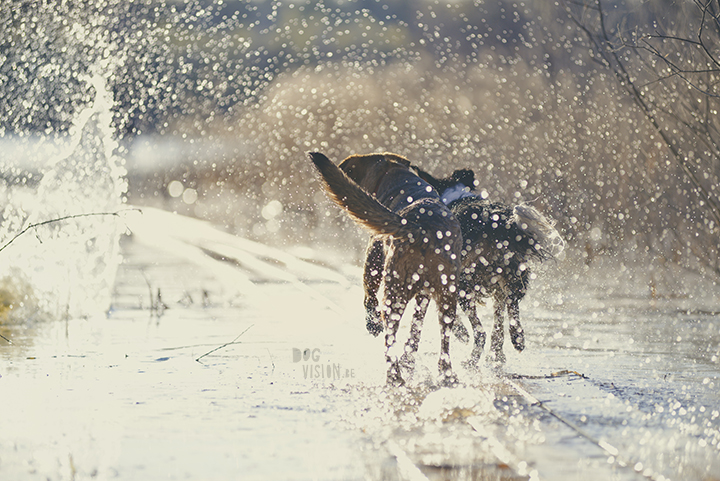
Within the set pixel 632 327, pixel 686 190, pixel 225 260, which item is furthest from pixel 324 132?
pixel 632 327

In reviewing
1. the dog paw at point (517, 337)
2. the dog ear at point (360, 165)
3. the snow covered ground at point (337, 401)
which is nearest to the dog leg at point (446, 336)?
the snow covered ground at point (337, 401)

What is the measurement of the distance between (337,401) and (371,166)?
2.45 meters

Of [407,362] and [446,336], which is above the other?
[446,336]

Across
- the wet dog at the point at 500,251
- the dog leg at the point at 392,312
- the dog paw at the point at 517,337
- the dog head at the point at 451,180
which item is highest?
the dog head at the point at 451,180

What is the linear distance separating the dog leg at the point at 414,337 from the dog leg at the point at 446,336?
0.51 ft

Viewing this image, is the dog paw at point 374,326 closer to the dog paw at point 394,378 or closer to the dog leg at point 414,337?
the dog leg at point 414,337

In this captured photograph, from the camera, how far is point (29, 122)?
920 cm

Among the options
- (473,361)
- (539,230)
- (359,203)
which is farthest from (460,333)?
(359,203)

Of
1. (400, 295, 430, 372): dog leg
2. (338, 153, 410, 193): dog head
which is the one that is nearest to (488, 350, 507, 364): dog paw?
(400, 295, 430, 372): dog leg

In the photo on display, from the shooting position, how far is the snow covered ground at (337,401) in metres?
3.50

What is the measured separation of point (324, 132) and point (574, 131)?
7.22 meters

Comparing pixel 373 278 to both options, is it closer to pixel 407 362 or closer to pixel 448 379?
pixel 407 362

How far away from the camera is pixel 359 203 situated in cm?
557

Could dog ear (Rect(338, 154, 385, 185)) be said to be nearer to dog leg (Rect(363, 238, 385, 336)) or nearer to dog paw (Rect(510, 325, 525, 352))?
dog leg (Rect(363, 238, 385, 336))
